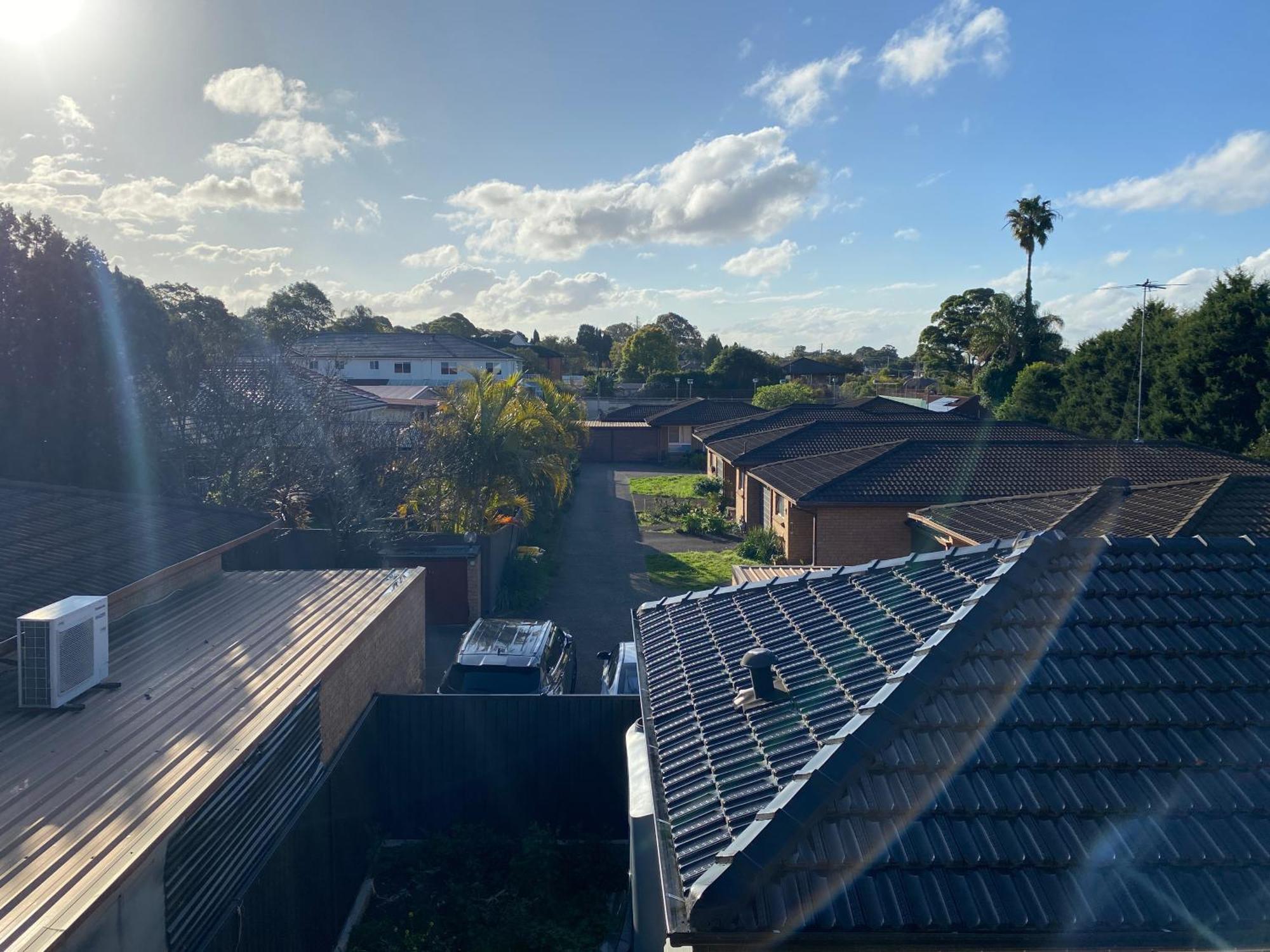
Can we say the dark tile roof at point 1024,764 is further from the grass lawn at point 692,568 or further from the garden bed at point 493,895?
the grass lawn at point 692,568

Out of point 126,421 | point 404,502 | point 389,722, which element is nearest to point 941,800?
point 389,722

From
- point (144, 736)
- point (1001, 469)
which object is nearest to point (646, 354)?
point (1001, 469)

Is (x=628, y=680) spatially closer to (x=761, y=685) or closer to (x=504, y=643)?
(x=504, y=643)

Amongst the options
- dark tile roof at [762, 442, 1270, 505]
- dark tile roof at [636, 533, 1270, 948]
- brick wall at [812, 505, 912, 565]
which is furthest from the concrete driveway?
dark tile roof at [636, 533, 1270, 948]

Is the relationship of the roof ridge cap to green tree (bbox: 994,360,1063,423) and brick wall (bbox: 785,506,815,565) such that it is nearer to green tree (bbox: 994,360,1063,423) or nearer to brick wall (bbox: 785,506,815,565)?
brick wall (bbox: 785,506,815,565)

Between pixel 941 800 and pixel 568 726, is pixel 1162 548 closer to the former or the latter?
pixel 941 800
